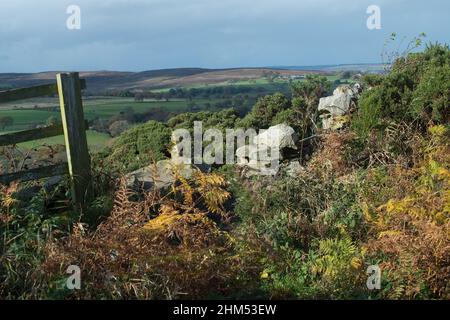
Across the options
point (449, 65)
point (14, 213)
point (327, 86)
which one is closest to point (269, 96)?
point (327, 86)

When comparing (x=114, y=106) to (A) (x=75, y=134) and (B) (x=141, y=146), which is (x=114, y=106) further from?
(A) (x=75, y=134)

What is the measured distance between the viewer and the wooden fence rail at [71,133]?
7715 millimetres

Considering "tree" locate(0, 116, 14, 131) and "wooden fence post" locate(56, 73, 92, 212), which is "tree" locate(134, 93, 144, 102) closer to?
"tree" locate(0, 116, 14, 131)

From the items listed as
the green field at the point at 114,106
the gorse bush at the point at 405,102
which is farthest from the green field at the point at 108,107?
the gorse bush at the point at 405,102

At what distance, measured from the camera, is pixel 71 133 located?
7.92 m

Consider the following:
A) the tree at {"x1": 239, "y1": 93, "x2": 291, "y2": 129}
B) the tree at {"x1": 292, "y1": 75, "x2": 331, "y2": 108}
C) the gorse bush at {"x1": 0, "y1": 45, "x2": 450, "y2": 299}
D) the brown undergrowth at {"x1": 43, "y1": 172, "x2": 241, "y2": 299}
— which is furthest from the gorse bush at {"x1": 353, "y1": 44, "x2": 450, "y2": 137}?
the brown undergrowth at {"x1": 43, "y1": 172, "x2": 241, "y2": 299}

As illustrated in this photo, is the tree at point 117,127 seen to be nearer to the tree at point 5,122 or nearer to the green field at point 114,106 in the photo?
the green field at point 114,106

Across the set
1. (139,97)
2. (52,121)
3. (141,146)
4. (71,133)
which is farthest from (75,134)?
(139,97)

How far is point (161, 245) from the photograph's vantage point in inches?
227

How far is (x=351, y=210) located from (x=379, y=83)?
4.70 meters

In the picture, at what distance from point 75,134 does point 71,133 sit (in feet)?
0.18

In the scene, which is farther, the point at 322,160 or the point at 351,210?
the point at 322,160

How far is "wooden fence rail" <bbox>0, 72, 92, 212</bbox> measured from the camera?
7715mm
